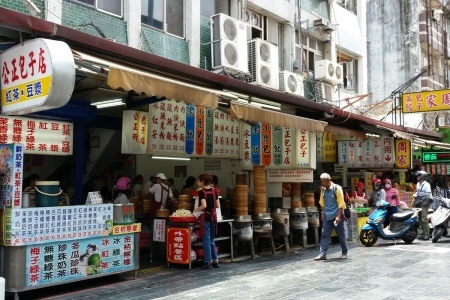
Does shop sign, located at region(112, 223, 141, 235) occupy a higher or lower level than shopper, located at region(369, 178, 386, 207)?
lower

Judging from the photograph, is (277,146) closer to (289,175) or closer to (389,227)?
(289,175)

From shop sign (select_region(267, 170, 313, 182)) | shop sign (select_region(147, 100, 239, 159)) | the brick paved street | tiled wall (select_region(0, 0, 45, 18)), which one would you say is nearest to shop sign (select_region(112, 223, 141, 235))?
the brick paved street

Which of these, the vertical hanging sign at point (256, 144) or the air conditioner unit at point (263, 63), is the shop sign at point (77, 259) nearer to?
the vertical hanging sign at point (256, 144)

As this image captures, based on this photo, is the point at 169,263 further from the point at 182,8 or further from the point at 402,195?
the point at 402,195

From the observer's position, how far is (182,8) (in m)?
13.1

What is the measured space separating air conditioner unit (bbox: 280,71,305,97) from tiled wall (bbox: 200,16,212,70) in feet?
9.96

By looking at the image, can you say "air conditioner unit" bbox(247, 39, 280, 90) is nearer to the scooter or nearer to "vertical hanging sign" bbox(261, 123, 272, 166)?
"vertical hanging sign" bbox(261, 123, 272, 166)

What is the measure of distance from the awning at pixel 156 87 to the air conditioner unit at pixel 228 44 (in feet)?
14.9

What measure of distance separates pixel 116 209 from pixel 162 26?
236 inches

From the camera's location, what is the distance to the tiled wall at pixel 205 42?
13.4 m

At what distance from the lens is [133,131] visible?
31.1ft

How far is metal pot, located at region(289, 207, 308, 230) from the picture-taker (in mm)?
12094

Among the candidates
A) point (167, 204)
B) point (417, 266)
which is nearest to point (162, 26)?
point (167, 204)

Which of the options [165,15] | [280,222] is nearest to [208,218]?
[280,222]
